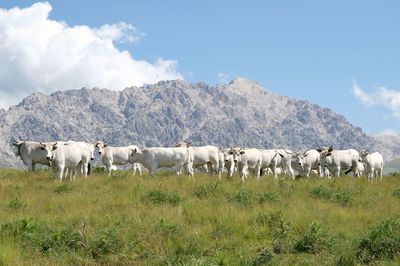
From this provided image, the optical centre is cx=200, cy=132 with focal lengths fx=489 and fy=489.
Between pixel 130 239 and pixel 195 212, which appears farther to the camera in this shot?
pixel 195 212

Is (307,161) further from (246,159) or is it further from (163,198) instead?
(163,198)

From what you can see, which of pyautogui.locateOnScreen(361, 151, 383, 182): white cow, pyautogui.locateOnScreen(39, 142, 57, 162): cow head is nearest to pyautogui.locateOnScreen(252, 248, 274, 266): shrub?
pyautogui.locateOnScreen(39, 142, 57, 162): cow head

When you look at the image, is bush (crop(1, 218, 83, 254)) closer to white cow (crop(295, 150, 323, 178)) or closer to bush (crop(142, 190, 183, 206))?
bush (crop(142, 190, 183, 206))

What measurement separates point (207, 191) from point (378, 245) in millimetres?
9290

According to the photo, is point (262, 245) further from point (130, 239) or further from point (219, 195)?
point (219, 195)

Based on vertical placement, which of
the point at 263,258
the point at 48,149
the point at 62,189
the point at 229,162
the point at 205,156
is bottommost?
the point at 263,258

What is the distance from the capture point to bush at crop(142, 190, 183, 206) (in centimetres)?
1744

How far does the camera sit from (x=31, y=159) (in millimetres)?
31812

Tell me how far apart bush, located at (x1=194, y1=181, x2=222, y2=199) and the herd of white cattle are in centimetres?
788

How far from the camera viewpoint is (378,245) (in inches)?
426

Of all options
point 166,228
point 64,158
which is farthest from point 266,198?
point 64,158

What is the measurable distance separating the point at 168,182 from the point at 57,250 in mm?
12418

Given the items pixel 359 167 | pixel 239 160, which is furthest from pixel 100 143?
pixel 359 167

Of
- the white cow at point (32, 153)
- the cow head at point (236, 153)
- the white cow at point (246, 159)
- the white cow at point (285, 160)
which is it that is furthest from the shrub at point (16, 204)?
the white cow at point (285, 160)
